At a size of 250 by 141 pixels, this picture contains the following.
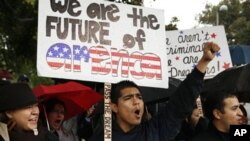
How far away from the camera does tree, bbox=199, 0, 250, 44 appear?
35875 millimetres

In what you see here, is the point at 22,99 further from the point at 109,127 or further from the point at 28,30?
the point at 28,30

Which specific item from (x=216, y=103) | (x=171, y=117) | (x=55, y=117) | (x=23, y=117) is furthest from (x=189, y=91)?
(x=55, y=117)

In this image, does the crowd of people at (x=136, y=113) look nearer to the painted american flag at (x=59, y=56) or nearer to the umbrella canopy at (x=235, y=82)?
the painted american flag at (x=59, y=56)

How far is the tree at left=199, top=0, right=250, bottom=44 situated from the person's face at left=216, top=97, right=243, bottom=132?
31419mm

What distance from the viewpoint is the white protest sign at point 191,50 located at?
6988 mm

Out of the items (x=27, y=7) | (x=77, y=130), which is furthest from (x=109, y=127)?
(x=27, y=7)

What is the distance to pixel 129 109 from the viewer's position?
3.74 metres

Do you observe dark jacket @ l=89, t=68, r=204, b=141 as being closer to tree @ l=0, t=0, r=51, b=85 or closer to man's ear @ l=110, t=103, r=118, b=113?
man's ear @ l=110, t=103, r=118, b=113

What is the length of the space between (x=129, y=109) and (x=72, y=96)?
66.9 inches

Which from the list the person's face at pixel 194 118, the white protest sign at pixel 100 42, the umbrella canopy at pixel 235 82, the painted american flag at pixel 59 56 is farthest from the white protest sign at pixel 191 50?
the painted american flag at pixel 59 56

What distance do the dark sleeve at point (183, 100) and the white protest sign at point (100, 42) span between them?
0.85m

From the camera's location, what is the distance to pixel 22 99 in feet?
11.7

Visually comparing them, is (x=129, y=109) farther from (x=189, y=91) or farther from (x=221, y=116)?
(x=221, y=116)

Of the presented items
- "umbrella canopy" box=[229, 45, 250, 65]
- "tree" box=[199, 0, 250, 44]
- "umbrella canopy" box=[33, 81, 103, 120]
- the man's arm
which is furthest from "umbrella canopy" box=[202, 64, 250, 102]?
"tree" box=[199, 0, 250, 44]
